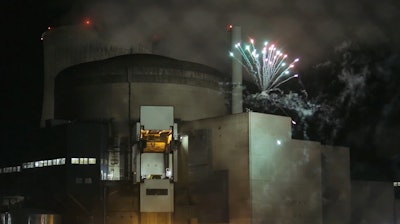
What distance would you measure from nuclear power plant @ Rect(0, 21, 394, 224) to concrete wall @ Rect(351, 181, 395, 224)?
0.15 meters

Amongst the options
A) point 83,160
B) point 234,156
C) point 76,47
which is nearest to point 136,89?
point 83,160

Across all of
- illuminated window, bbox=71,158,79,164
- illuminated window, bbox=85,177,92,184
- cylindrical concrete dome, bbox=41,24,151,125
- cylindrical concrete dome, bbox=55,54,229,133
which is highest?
cylindrical concrete dome, bbox=41,24,151,125

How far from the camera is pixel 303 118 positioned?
4028 centimetres

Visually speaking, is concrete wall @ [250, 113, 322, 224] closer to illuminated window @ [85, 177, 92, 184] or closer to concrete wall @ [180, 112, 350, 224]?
concrete wall @ [180, 112, 350, 224]

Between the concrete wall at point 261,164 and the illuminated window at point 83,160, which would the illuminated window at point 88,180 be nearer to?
the illuminated window at point 83,160

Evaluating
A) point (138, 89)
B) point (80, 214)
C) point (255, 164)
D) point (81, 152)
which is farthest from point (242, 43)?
point (80, 214)

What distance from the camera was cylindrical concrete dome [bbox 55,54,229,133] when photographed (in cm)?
4259

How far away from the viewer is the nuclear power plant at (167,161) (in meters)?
35.4

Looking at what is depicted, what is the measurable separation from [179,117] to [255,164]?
9716mm

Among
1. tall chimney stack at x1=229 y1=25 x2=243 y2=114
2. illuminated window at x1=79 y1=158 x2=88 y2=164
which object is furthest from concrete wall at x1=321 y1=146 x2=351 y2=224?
illuminated window at x1=79 y1=158 x2=88 y2=164

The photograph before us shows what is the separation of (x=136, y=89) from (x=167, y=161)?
7407 mm

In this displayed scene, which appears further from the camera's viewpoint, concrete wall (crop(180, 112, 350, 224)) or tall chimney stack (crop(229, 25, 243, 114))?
tall chimney stack (crop(229, 25, 243, 114))

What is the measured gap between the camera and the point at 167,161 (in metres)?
37.8

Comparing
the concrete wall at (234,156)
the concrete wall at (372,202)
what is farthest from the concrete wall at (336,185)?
the concrete wall at (234,156)
